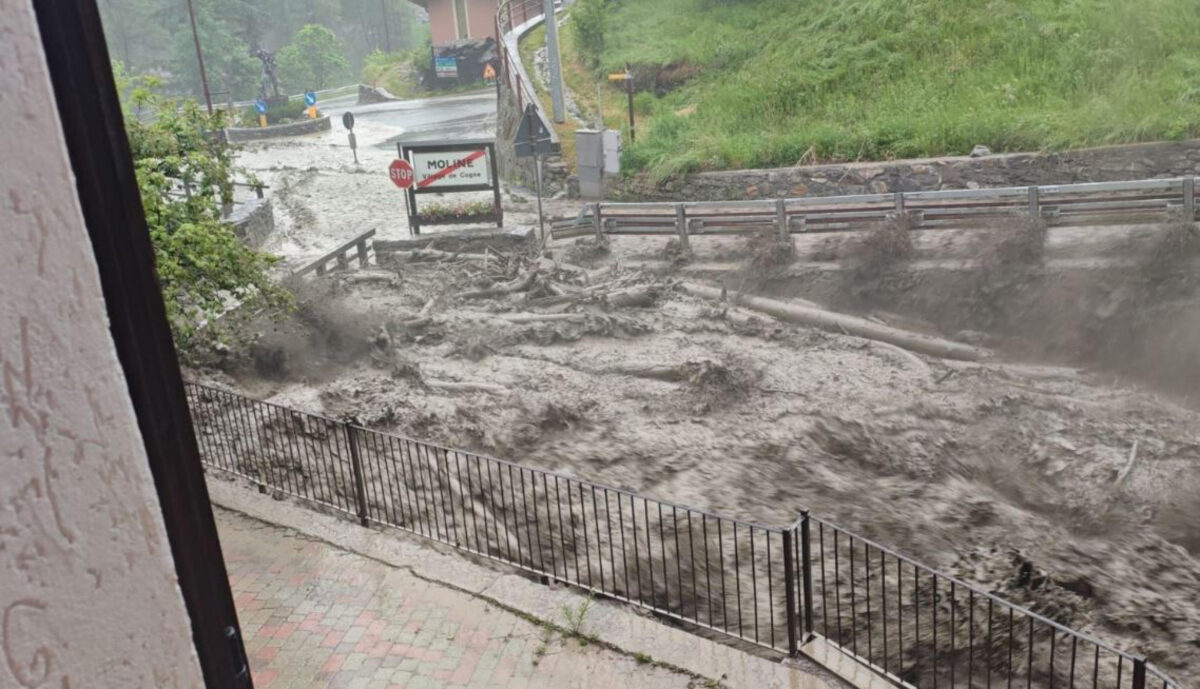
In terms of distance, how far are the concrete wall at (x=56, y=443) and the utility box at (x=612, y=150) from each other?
21.7 metres

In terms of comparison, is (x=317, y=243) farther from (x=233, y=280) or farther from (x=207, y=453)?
(x=207, y=453)

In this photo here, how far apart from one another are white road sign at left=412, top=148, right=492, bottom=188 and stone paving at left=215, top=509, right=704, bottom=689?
43.1ft

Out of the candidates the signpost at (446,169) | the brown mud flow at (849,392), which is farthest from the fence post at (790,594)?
the signpost at (446,169)

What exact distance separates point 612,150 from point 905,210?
8211 mm

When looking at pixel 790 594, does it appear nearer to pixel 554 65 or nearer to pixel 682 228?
pixel 682 228

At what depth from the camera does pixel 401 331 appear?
16312 millimetres

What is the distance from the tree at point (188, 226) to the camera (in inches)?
435

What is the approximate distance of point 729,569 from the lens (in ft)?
29.6

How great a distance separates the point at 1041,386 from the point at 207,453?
34.5 feet

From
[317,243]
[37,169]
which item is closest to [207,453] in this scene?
[37,169]

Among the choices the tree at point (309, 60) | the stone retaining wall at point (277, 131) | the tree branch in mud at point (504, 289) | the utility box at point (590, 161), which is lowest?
the tree branch in mud at point (504, 289)

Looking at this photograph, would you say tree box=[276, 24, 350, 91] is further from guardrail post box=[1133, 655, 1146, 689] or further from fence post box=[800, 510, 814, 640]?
guardrail post box=[1133, 655, 1146, 689]

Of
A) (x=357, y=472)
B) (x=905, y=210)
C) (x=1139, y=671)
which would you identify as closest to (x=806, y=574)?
(x=1139, y=671)

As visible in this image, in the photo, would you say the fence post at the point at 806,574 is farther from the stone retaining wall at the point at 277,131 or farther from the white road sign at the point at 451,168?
the stone retaining wall at the point at 277,131
